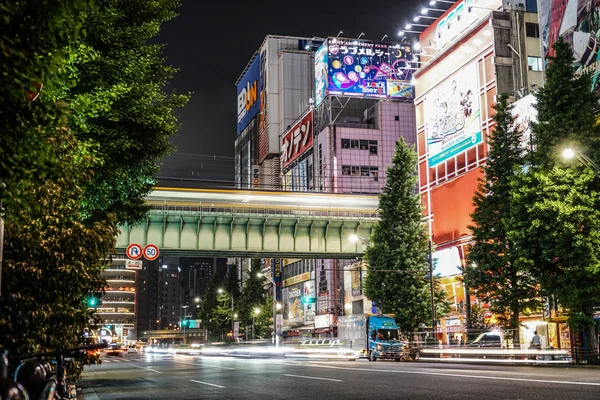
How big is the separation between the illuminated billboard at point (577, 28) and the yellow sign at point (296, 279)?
70.1 meters

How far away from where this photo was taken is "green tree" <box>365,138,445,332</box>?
4631 centimetres

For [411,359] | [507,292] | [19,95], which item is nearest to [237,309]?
[411,359]

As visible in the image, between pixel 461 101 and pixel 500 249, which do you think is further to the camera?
pixel 461 101

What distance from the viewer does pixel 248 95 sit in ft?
502

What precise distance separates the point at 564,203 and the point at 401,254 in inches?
743

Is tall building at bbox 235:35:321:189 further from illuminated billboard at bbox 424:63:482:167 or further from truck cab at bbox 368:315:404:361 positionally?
truck cab at bbox 368:315:404:361

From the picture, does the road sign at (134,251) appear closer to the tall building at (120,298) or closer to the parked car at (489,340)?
the parked car at (489,340)

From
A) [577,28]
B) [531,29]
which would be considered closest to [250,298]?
[531,29]

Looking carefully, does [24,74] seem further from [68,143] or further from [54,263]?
[68,143]

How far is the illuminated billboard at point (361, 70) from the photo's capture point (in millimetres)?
93000

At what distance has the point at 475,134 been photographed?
51.7 meters

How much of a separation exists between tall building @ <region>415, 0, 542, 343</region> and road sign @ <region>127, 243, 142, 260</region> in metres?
23.8

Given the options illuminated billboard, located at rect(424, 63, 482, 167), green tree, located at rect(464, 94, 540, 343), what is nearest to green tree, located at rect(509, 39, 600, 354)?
green tree, located at rect(464, 94, 540, 343)

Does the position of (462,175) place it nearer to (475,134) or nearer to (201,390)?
(475,134)
